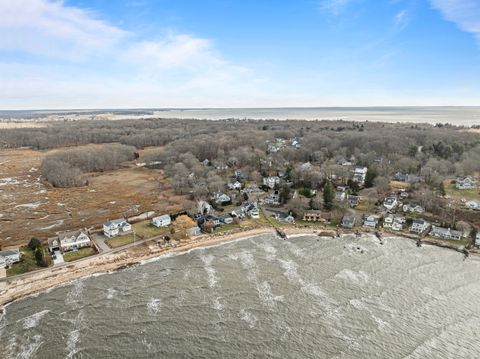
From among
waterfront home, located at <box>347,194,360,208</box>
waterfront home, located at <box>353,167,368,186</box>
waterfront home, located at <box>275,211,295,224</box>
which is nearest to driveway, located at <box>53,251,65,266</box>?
waterfront home, located at <box>275,211,295,224</box>

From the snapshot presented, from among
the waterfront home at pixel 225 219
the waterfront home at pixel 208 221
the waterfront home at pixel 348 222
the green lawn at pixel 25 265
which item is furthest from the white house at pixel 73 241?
the waterfront home at pixel 348 222

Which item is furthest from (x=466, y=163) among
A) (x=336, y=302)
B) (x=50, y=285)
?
(x=50, y=285)

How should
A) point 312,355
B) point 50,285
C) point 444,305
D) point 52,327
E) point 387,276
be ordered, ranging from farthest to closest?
point 387,276 < point 50,285 < point 444,305 < point 52,327 < point 312,355

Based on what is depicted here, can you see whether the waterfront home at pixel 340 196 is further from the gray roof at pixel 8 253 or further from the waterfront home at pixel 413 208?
the gray roof at pixel 8 253

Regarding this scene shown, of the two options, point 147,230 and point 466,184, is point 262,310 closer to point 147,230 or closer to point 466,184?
point 147,230

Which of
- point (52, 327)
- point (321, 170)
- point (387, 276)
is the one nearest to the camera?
point (52, 327)

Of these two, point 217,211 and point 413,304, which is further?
point 217,211

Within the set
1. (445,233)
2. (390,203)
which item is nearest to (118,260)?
(445,233)

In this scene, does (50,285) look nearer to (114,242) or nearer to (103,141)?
(114,242)
